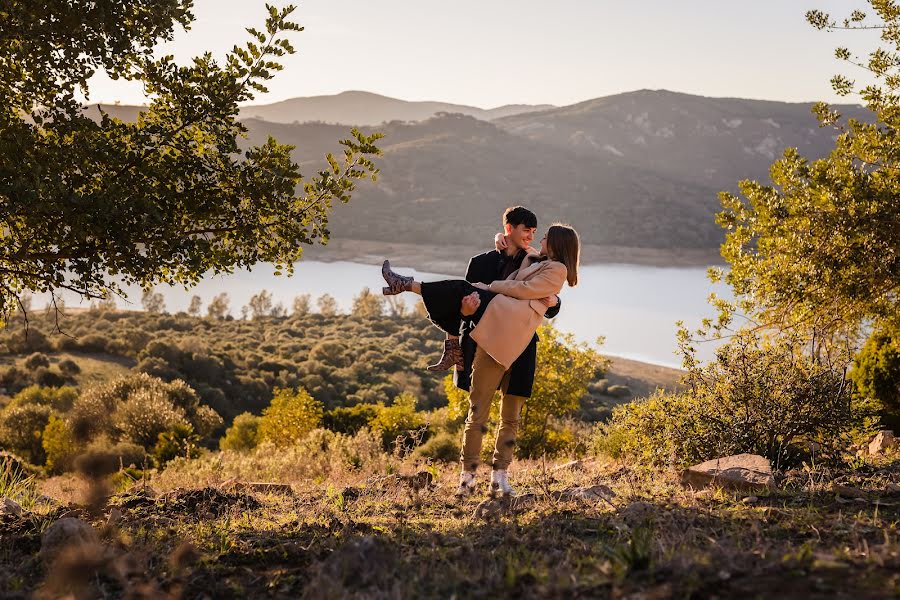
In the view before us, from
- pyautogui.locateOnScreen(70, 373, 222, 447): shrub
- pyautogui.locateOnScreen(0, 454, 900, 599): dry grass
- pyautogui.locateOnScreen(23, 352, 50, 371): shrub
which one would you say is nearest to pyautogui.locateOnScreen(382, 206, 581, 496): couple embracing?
pyautogui.locateOnScreen(0, 454, 900, 599): dry grass

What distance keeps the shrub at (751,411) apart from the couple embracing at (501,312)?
192 centimetres

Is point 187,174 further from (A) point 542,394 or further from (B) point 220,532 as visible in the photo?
(A) point 542,394

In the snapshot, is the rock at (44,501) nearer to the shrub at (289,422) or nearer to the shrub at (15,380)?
the shrub at (289,422)

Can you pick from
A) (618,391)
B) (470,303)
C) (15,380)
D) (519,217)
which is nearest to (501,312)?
(470,303)

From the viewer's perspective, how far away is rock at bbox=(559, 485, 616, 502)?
5.45m

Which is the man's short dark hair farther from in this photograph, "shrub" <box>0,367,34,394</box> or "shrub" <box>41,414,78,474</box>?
"shrub" <box>0,367,34,394</box>

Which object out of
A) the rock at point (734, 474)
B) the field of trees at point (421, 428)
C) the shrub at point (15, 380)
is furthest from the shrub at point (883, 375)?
the shrub at point (15, 380)

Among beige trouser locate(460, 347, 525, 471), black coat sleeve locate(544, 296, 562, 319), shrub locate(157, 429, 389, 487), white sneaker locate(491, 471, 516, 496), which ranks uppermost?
black coat sleeve locate(544, 296, 562, 319)

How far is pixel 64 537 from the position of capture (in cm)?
406

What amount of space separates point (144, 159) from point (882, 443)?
8.50 meters

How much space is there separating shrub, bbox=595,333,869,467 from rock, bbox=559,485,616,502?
1314 mm

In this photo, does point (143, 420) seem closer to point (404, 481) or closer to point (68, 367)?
point (68, 367)

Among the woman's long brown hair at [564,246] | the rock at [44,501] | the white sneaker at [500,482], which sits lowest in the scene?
the rock at [44,501]

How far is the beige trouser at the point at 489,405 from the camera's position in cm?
571
